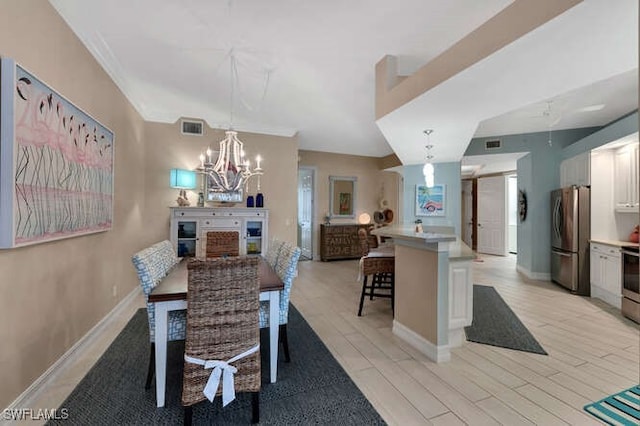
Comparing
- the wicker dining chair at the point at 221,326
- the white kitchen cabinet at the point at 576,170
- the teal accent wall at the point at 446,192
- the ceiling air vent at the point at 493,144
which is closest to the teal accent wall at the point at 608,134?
the white kitchen cabinet at the point at 576,170

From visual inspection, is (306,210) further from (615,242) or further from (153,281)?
(615,242)

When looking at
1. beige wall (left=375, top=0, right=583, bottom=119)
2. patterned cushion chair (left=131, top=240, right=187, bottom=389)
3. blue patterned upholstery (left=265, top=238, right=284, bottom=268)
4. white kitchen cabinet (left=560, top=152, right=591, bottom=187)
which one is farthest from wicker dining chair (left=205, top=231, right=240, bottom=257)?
white kitchen cabinet (left=560, top=152, right=591, bottom=187)

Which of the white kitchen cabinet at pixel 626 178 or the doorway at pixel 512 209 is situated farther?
the doorway at pixel 512 209

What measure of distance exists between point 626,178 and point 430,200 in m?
2.60

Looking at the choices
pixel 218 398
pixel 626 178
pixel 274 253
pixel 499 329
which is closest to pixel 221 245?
pixel 274 253

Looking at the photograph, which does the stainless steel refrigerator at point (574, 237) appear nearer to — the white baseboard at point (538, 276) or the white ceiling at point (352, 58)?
the white baseboard at point (538, 276)

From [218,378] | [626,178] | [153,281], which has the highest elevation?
[626,178]

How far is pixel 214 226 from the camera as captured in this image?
4520mm

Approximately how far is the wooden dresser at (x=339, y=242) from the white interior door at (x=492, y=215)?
4.20m

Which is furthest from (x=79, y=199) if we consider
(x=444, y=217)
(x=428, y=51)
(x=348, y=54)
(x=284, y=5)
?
(x=444, y=217)

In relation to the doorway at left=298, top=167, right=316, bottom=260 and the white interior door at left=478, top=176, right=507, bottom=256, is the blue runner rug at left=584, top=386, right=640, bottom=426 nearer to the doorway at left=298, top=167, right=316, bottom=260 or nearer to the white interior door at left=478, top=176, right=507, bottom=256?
the doorway at left=298, top=167, right=316, bottom=260

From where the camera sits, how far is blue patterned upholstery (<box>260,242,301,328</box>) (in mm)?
2172

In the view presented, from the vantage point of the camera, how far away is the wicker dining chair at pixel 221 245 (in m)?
2.64

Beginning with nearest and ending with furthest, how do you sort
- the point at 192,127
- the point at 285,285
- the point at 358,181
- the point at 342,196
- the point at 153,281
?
the point at 153,281
the point at 285,285
the point at 192,127
the point at 342,196
the point at 358,181
